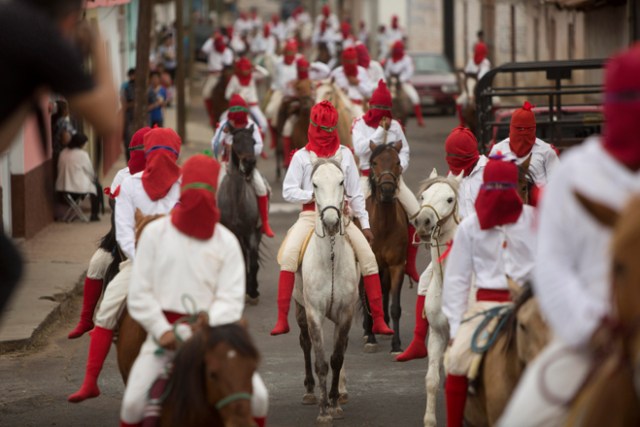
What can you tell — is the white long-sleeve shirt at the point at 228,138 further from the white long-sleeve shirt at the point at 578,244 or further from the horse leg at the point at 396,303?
the white long-sleeve shirt at the point at 578,244

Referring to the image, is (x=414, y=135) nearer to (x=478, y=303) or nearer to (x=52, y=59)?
(x=478, y=303)

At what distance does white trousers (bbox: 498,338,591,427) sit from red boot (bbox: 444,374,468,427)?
7.99ft

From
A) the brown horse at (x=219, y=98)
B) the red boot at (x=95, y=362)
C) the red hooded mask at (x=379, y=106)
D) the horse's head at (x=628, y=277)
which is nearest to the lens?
the horse's head at (x=628, y=277)

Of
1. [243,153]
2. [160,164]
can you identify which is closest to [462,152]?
[160,164]

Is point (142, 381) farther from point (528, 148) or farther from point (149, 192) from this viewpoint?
point (528, 148)

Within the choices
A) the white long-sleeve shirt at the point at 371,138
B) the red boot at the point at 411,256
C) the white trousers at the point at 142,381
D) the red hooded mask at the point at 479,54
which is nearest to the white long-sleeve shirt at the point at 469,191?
the red boot at the point at 411,256

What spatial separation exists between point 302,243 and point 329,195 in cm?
85

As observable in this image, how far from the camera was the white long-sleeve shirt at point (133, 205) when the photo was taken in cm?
1009

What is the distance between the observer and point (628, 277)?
16.9 ft

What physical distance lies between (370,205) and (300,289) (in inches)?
101

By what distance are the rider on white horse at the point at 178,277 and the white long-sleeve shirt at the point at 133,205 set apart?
2.21 m

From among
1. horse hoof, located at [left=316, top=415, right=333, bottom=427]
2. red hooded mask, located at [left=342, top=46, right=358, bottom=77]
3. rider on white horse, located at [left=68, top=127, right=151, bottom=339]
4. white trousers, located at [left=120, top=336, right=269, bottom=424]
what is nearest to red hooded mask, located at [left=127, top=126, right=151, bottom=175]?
rider on white horse, located at [left=68, top=127, right=151, bottom=339]

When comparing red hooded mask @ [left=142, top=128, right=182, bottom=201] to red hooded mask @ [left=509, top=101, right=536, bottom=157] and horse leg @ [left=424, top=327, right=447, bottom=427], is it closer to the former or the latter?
horse leg @ [left=424, top=327, right=447, bottom=427]

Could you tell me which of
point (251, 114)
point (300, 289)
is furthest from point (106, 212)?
point (300, 289)
